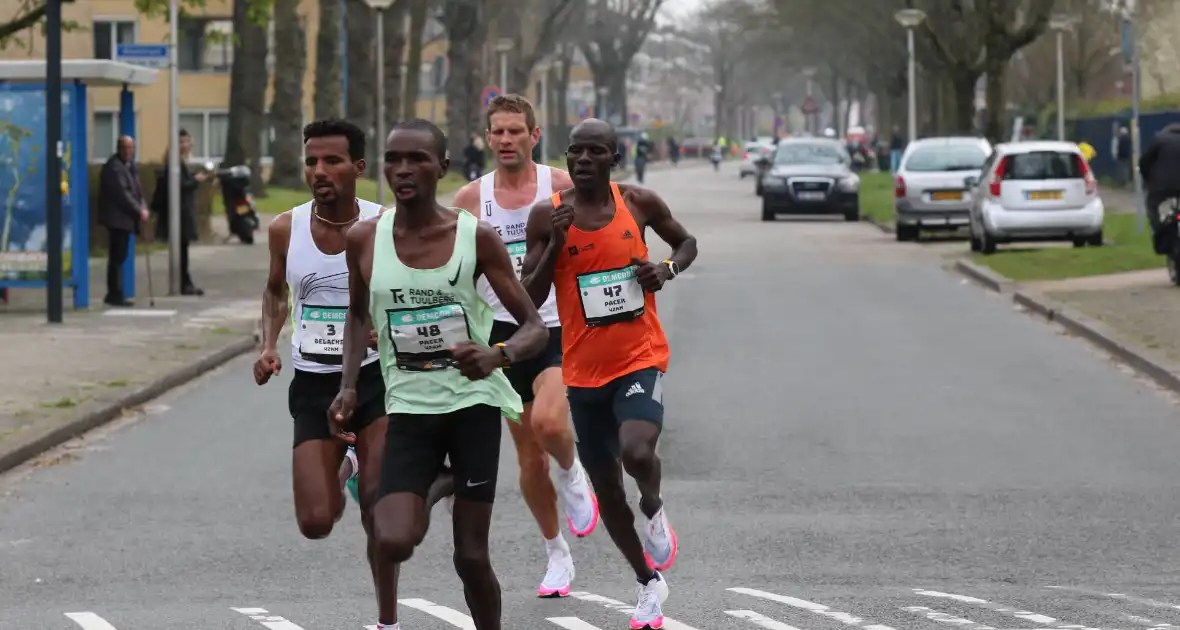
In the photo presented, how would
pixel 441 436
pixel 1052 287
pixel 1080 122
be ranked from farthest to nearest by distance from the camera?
pixel 1080 122 → pixel 1052 287 → pixel 441 436

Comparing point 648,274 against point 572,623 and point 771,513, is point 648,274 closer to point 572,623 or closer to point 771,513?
point 572,623

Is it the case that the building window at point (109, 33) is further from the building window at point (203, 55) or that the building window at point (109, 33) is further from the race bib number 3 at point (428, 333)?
the race bib number 3 at point (428, 333)

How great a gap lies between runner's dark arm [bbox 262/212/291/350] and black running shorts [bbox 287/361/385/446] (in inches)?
7.3

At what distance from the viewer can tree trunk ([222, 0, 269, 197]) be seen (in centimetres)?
4431

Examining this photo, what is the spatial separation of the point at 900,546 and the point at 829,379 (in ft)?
22.1

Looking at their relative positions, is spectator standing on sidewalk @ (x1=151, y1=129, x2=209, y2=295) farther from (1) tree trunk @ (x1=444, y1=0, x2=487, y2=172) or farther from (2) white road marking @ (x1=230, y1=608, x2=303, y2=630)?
(1) tree trunk @ (x1=444, y1=0, x2=487, y2=172)

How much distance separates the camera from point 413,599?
26.2 ft

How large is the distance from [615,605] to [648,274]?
3.86 feet

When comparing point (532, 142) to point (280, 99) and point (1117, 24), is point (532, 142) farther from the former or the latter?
point (1117, 24)

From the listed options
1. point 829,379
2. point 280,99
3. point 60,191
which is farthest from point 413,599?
point 280,99

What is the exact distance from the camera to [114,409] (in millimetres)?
14117

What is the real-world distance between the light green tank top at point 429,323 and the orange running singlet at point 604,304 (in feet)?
4.16

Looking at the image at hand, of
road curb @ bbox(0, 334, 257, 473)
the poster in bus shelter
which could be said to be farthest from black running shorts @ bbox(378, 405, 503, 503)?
the poster in bus shelter

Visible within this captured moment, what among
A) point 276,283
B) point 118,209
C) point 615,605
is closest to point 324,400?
→ point 276,283
